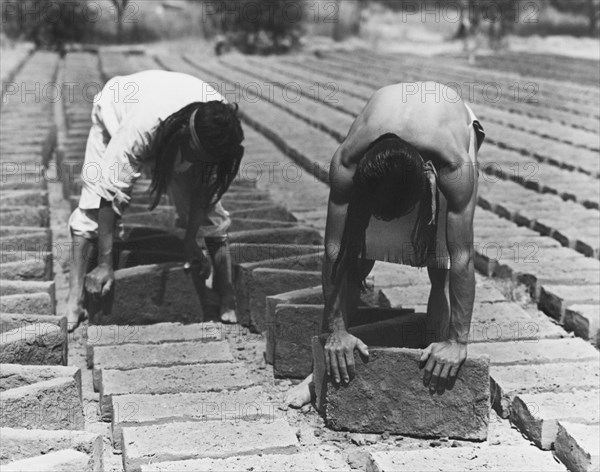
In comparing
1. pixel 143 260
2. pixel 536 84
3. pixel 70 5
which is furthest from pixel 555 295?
pixel 70 5

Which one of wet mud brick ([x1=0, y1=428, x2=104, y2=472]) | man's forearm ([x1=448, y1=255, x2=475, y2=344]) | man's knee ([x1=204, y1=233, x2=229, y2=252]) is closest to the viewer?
wet mud brick ([x1=0, y1=428, x2=104, y2=472])

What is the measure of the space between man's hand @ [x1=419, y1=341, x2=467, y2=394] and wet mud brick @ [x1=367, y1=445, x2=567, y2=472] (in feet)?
0.92

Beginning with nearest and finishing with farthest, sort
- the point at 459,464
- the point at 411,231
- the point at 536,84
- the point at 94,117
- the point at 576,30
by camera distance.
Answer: the point at 459,464 < the point at 411,231 < the point at 94,117 < the point at 536,84 < the point at 576,30

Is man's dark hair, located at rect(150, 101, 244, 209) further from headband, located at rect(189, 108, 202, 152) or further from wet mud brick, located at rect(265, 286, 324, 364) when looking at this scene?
wet mud brick, located at rect(265, 286, 324, 364)

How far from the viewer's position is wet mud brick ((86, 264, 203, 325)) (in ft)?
16.6

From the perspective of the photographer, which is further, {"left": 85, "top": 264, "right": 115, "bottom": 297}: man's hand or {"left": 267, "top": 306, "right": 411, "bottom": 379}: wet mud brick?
{"left": 85, "top": 264, "right": 115, "bottom": 297}: man's hand

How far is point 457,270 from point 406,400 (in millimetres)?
574

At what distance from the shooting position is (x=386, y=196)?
358cm

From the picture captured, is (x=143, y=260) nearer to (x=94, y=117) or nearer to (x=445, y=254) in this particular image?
(x=94, y=117)

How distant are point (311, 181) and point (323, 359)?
490cm

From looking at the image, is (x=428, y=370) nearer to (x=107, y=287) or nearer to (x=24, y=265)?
(x=107, y=287)

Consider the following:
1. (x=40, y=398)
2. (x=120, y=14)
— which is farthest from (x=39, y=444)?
(x=120, y=14)

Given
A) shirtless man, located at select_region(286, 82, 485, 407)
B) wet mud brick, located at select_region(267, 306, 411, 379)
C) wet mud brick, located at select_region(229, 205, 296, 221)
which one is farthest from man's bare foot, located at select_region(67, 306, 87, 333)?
shirtless man, located at select_region(286, 82, 485, 407)

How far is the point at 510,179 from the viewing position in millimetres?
8641
